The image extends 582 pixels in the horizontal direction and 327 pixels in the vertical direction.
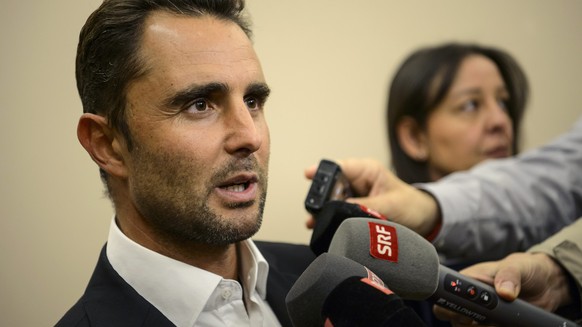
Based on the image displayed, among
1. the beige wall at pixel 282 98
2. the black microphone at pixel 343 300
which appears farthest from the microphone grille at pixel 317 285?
the beige wall at pixel 282 98

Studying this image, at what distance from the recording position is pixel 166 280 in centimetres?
123

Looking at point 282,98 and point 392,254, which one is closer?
point 392,254

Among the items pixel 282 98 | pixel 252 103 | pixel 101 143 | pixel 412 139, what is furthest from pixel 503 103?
pixel 101 143

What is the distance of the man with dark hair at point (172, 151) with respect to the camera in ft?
3.86

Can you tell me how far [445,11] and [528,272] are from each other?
167 centimetres

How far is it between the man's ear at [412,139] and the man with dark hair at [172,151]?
1.46m

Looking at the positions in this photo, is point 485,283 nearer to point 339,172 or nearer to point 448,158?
point 339,172

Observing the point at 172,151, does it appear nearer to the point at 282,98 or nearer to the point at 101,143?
the point at 101,143

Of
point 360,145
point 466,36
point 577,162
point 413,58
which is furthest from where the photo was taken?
point 466,36

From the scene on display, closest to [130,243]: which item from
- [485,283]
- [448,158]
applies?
[485,283]

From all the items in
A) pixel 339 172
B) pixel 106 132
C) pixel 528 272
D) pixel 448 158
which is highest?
pixel 106 132

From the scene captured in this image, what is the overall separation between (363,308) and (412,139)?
1.96 meters

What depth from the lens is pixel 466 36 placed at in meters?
2.85

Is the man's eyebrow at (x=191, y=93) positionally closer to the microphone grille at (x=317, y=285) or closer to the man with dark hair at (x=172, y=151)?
the man with dark hair at (x=172, y=151)
